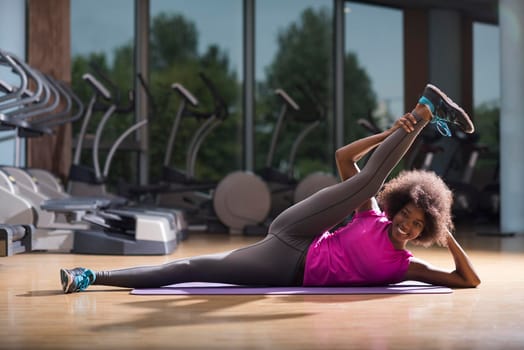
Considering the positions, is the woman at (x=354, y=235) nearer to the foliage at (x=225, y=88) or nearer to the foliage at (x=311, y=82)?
the foliage at (x=225, y=88)

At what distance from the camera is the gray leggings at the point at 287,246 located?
2959mm

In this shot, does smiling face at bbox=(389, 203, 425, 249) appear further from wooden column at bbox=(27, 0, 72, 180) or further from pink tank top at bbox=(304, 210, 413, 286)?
wooden column at bbox=(27, 0, 72, 180)

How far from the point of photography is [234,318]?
8.33ft

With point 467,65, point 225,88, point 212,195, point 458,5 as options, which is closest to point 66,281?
point 212,195

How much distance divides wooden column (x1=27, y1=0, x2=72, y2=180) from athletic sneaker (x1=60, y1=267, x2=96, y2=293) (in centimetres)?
387

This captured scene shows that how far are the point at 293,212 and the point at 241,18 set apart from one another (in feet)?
20.3

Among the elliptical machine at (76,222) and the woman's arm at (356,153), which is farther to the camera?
the elliptical machine at (76,222)

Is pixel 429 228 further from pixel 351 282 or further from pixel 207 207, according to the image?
pixel 207 207

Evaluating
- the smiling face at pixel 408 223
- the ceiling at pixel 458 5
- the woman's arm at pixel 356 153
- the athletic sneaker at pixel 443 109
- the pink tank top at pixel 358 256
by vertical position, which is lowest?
the pink tank top at pixel 358 256

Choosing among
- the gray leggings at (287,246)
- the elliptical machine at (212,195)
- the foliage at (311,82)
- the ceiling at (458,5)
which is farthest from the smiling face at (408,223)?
the ceiling at (458,5)

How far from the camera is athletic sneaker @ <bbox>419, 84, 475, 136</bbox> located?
2971 millimetres

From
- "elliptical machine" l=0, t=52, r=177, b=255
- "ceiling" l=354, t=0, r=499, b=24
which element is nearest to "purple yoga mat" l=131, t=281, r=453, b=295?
"elliptical machine" l=0, t=52, r=177, b=255

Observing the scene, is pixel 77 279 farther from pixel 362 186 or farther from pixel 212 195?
pixel 212 195

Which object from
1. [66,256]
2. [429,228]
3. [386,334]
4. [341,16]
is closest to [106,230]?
[66,256]
